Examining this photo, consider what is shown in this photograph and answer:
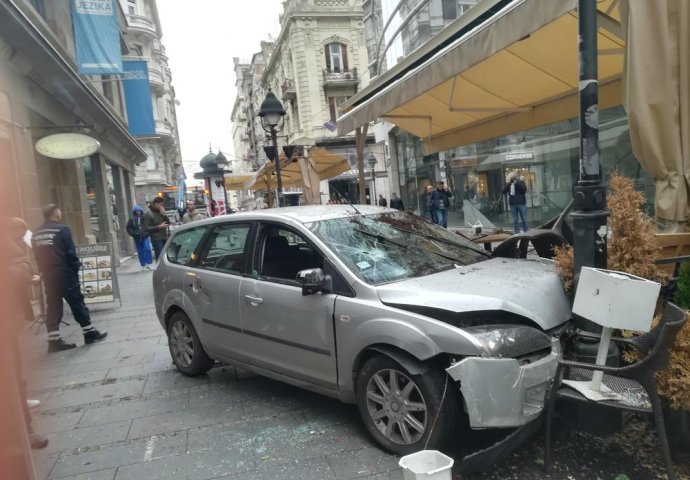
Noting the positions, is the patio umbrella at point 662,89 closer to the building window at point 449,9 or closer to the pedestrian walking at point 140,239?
the pedestrian walking at point 140,239

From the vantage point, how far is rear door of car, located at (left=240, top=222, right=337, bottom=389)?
356 cm

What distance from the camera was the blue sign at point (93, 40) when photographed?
11.0m

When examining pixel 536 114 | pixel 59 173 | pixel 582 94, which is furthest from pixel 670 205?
pixel 59 173

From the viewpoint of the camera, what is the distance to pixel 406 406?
305cm

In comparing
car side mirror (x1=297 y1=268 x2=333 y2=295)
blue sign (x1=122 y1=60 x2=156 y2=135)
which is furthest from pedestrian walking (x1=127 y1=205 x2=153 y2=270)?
car side mirror (x1=297 y1=268 x2=333 y2=295)

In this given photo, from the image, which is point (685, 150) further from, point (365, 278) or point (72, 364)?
point (72, 364)

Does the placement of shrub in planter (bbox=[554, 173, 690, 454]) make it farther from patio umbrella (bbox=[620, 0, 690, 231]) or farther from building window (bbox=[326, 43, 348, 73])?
building window (bbox=[326, 43, 348, 73])

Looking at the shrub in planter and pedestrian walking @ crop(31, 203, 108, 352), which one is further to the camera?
pedestrian walking @ crop(31, 203, 108, 352)

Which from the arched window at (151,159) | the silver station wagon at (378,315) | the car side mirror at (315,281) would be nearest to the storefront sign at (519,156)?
the silver station wagon at (378,315)

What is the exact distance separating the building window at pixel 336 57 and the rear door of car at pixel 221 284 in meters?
37.3

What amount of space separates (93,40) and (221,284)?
9.48 m

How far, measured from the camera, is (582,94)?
327 cm

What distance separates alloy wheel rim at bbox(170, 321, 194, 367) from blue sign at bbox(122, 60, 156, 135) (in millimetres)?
11524

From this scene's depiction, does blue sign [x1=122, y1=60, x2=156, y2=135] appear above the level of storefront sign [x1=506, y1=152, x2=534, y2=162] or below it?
above
